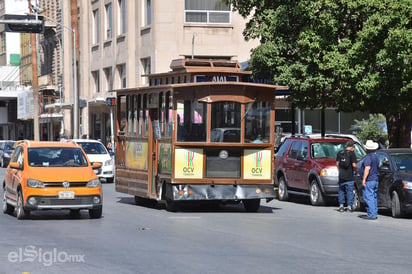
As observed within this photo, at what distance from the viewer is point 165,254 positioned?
13211 millimetres

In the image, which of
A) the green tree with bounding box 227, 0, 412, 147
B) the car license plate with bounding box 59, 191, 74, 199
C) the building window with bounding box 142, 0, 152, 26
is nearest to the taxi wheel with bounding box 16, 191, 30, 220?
the car license plate with bounding box 59, 191, 74, 199

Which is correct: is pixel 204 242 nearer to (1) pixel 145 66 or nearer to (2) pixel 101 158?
(2) pixel 101 158

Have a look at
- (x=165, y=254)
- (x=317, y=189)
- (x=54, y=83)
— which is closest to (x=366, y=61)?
(x=317, y=189)

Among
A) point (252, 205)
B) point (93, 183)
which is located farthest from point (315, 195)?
point (93, 183)

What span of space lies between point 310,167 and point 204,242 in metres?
10.2

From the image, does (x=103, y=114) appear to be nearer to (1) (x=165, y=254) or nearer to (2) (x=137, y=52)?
(2) (x=137, y=52)

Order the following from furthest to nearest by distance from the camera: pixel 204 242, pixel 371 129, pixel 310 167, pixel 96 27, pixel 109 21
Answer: pixel 96 27 → pixel 109 21 → pixel 371 129 → pixel 310 167 → pixel 204 242

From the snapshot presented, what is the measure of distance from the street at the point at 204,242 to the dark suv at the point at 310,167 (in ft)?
7.24

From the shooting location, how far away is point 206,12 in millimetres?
49531

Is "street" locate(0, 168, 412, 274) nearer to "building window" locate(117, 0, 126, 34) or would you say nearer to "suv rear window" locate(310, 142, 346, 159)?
"suv rear window" locate(310, 142, 346, 159)

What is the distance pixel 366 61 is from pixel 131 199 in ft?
25.4

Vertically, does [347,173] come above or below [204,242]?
above

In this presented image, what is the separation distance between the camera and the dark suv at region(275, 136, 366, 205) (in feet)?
78.8

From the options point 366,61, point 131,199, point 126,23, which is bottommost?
point 131,199
